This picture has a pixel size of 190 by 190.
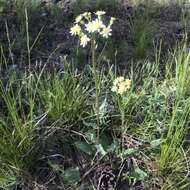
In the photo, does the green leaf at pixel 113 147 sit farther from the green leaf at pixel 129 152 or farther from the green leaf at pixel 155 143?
the green leaf at pixel 155 143

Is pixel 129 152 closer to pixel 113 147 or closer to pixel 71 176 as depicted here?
pixel 113 147

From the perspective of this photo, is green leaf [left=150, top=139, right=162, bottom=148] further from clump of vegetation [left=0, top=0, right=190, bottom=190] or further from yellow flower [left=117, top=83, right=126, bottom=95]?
yellow flower [left=117, top=83, right=126, bottom=95]

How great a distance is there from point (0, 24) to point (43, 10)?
0.38m

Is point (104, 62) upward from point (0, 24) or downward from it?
downward

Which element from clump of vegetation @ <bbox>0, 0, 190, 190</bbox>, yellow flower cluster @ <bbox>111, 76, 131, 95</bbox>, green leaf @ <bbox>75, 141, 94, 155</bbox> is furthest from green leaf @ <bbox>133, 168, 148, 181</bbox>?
yellow flower cluster @ <bbox>111, 76, 131, 95</bbox>

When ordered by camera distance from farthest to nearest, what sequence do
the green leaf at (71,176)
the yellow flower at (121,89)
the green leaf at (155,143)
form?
the green leaf at (155,143)
the green leaf at (71,176)
the yellow flower at (121,89)

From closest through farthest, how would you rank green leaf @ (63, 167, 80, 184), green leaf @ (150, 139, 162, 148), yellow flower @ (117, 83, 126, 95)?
yellow flower @ (117, 83, 126, 95)
green leaf @ (63, 167, 80, 184)
green leaf @ (150, 139, 162, 148)

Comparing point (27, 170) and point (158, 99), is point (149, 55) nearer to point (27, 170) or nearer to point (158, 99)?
point (158, 99)

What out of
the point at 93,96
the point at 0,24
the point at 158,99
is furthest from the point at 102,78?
the point at 0,24

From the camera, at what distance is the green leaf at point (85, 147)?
228cm

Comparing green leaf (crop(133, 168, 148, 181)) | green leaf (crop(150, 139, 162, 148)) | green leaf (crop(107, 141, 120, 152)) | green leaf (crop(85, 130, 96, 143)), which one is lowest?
green leaf (crop(133, 168, 148, 181))

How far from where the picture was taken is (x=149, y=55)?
3.01 meters

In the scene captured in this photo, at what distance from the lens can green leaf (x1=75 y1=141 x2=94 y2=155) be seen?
7.48ft

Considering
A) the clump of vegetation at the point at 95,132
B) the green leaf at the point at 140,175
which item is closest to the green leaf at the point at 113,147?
the clump of vegetation at the point at 95,132
